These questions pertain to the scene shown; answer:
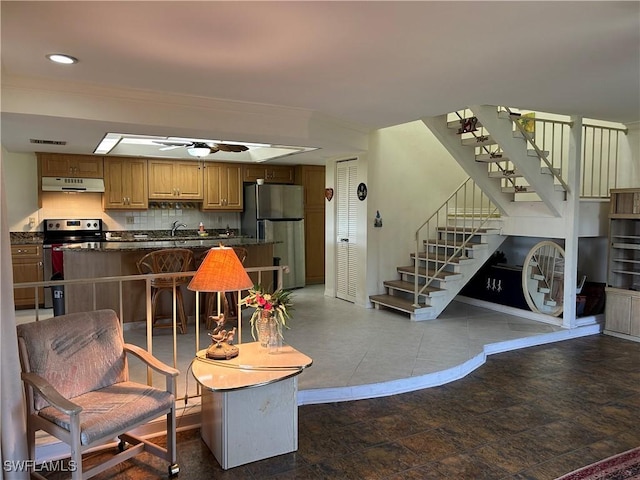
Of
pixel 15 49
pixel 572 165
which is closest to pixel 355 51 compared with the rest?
pixel 15 49

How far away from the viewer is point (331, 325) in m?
5.33

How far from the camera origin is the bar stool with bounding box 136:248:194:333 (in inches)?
187

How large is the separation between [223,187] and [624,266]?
19.2 feet

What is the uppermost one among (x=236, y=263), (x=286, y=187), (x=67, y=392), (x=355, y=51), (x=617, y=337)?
(x=355, y=51)

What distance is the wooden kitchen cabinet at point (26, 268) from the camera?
6.16 meters

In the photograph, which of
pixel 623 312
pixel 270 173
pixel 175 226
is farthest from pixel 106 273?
pixel 623 312

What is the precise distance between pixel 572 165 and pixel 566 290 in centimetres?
146

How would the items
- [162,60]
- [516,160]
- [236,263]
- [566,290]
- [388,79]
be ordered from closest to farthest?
[236,263] < [162,60] < [388,79] < [516,160] < [566,290]

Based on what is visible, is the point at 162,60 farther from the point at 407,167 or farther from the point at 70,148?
the point at 407,167

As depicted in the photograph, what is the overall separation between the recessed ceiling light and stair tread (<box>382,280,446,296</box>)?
4.37m

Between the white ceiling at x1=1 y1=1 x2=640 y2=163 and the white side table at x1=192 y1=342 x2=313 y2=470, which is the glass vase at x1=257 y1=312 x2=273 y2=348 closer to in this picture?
the white side table at x1=192 y1=342 x2=313 y2=470

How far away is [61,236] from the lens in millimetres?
6652

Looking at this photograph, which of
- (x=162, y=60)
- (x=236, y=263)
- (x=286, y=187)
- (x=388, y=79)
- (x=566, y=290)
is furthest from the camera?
(x=286, y=187)

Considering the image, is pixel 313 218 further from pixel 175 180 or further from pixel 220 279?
pixel 220 279
